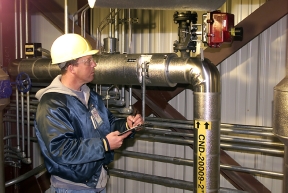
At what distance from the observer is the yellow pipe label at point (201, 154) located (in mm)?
1759

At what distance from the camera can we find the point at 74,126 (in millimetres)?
1783

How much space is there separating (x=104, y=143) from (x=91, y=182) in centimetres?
29

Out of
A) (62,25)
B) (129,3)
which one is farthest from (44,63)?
(129,3)

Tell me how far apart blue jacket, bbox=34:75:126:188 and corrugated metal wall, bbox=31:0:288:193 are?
32.7 inches

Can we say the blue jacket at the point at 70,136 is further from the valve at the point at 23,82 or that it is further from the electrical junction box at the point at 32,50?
the electrical junction box at the point at 32,50

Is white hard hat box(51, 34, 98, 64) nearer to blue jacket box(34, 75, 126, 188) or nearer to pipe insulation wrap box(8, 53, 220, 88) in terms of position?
blue jacket box(34, 75, 126, 188)

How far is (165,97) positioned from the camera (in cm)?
263

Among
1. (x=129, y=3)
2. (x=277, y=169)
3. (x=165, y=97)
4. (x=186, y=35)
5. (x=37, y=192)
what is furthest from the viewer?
(x=37, y=192)

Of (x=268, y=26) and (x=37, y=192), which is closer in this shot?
(x=268, y=26)

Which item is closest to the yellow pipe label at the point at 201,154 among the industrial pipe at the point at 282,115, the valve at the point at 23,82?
the industrial pipe at the point at 282,115

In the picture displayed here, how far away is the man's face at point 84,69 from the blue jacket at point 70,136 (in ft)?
0.37

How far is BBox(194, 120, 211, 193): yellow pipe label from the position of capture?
1.76m

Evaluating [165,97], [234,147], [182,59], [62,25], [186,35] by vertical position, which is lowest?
[234,147]

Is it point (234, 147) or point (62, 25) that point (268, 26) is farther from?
point (62, 25)
